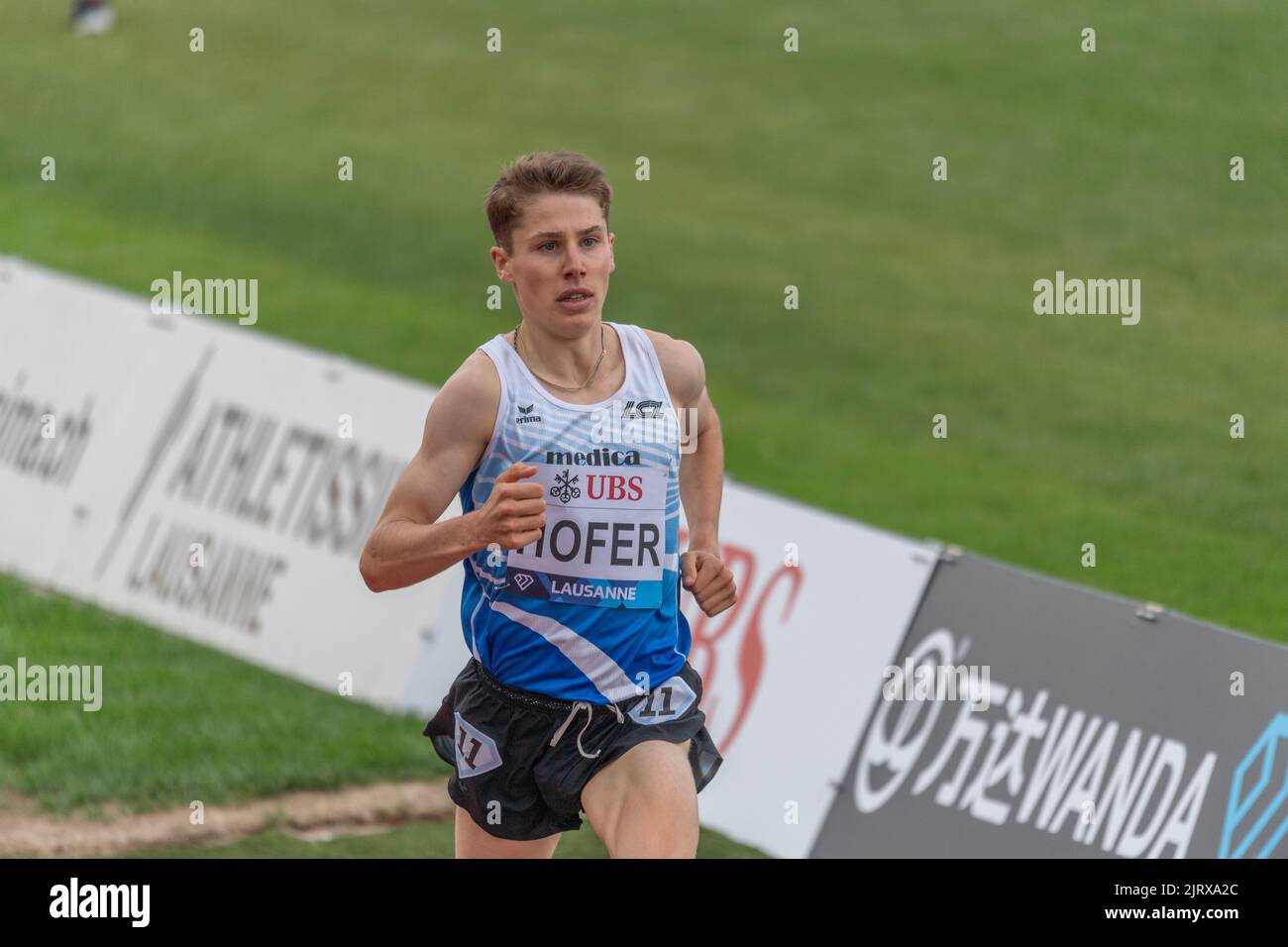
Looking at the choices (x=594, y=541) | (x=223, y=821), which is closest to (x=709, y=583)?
(x=594, y=541)

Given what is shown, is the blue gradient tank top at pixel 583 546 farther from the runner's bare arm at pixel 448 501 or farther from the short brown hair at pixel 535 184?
the short brown hair at pixel 535 184

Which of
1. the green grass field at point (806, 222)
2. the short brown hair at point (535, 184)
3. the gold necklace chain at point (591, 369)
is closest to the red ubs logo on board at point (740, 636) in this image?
the green grass field at point (806, 222)

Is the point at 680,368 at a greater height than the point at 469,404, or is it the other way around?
the point at 680,368

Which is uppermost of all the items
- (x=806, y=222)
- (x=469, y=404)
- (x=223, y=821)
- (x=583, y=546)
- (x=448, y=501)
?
(x=806, y=222)

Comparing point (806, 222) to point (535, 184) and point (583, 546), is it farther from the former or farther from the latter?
point (583, 546)

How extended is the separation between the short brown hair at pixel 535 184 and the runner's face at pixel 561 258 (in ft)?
0.09

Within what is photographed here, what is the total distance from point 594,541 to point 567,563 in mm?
100

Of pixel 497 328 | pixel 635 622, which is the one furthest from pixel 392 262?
pixel 635 622

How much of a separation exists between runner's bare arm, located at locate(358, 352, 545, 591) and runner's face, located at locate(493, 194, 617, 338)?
24 centimetres

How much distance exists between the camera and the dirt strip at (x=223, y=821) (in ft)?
25.3

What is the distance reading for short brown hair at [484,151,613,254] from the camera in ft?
16.8

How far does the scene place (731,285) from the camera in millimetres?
18609

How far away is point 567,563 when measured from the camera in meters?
5.14
